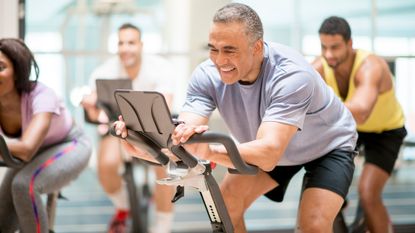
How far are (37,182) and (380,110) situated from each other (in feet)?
6.60

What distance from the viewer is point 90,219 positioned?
5.98m

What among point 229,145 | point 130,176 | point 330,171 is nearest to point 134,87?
point 130,176

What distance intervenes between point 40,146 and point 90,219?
2.19 meters

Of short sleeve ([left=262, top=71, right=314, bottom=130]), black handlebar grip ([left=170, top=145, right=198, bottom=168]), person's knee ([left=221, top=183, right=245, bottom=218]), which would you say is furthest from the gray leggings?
short sleeve ([left=262, top=71, right=314, bottom=130])

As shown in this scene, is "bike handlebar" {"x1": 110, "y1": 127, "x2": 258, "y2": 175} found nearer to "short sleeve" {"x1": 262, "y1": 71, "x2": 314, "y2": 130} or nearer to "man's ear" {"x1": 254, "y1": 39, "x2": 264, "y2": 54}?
"short sleeve" {"x1": 262, "y1": 71, "x2": 314, "y2": 130}

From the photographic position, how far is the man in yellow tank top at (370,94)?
13.6ft

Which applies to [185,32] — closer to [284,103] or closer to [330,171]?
[330,171]

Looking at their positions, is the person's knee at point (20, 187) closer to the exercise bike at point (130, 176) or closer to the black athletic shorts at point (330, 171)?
the exercise bike at point (130, 176)

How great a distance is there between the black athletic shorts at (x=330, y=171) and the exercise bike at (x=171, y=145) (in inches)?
19.9

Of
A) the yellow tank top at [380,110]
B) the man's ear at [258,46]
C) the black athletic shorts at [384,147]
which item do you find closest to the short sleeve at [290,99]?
the man's ear at [258,46]

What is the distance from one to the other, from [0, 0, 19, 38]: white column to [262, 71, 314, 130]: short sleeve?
308 centimetres

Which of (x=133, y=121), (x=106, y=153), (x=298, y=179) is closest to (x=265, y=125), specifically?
(x=133, y=121)

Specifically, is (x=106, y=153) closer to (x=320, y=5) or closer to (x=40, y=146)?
(x=40, y=146)

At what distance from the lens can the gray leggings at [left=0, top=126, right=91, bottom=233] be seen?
3.55 m
